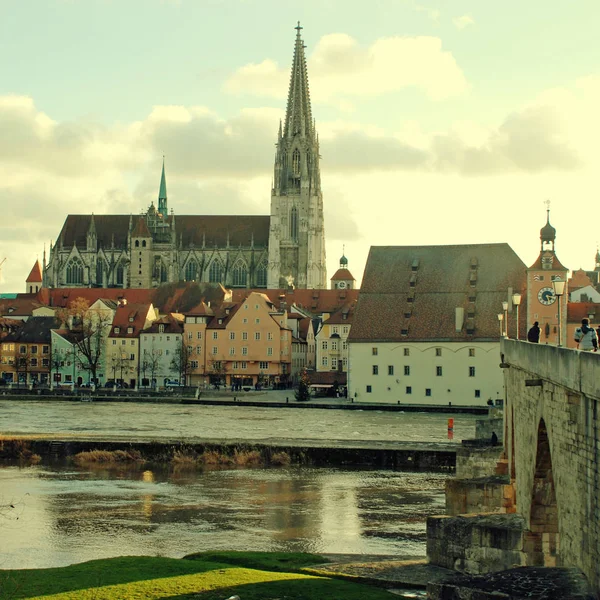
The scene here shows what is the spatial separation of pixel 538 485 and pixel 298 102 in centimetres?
15520

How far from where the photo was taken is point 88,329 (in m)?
117

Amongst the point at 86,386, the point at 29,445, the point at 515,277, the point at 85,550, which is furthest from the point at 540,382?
the point at 86,386

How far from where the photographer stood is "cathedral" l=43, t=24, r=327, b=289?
6698 inches

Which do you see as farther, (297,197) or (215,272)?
(215,272)

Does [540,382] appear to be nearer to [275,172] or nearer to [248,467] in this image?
[248,467]

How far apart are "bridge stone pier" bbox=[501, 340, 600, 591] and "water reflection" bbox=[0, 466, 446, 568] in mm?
7535

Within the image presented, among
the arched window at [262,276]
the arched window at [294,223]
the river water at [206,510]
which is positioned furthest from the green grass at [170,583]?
the arched window at [262,276]

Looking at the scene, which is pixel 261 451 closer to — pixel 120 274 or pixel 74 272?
pixel 120 274

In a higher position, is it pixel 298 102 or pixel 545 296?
pixel 298 102

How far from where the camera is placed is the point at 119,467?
1937 inches

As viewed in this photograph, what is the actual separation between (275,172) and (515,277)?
8561 centimetres

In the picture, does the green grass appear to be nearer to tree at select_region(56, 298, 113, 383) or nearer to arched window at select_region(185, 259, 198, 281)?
tree at select_region(56, 298, 113, 383)

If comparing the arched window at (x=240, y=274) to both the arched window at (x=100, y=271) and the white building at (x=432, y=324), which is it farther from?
the white building at (x=432, y=324)

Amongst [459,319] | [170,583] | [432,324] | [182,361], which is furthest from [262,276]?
[170,583]
